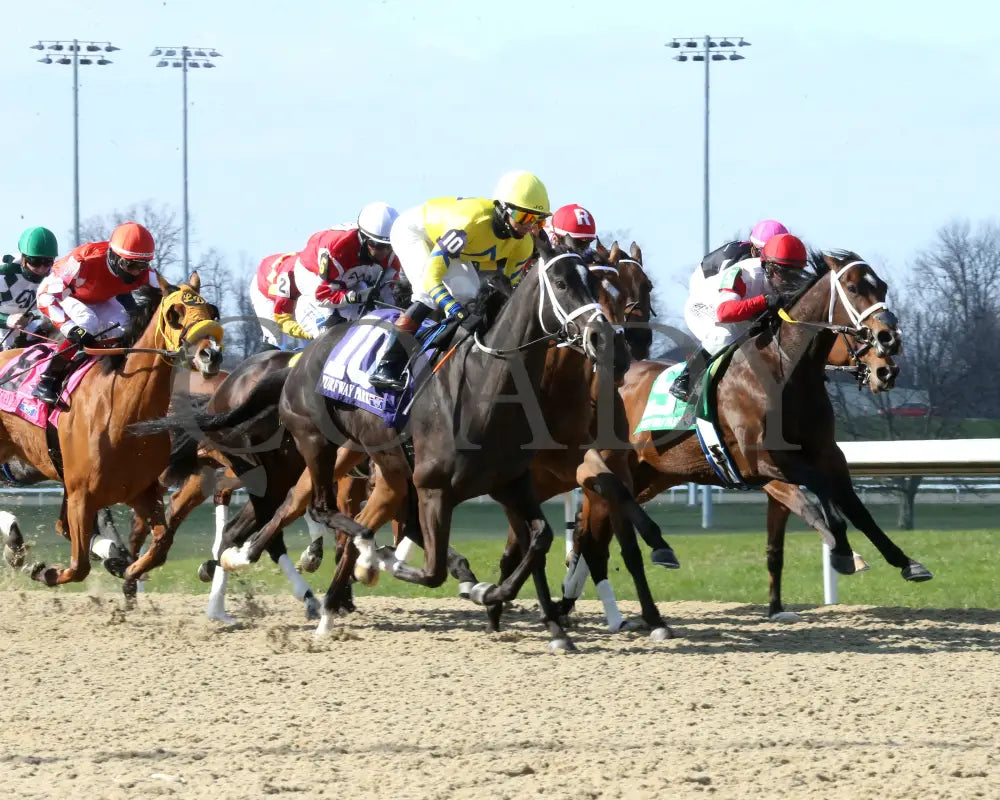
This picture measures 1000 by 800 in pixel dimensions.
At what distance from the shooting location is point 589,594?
1069 centimetres

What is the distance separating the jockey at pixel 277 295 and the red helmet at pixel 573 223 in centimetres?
222

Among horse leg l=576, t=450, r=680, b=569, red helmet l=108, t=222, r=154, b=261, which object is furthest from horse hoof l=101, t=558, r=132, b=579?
horse leg l=576, t=450, r=680, b=569

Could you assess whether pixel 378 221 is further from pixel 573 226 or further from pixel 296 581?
pixel 296 581

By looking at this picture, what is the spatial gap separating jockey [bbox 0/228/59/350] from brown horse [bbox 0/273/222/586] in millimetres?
2049

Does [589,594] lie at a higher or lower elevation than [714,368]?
lower

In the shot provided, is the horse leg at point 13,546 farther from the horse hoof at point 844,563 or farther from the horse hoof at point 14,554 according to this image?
the horse hoof at point 844,563

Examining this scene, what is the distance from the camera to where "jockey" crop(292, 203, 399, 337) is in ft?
27.9

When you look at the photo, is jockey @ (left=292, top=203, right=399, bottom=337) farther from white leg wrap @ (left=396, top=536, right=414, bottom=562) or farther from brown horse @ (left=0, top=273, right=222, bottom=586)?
white leg wrap @ (left=396, top=536, right=414, bottom=562)

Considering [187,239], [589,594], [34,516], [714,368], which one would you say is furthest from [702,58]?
[714,368]

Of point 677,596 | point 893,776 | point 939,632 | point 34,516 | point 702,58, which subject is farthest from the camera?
point 702,58

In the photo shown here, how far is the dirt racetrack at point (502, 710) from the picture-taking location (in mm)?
4180

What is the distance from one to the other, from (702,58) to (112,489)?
84.3 ft

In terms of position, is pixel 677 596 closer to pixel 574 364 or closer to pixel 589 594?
pixel 589 594

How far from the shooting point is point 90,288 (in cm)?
848
